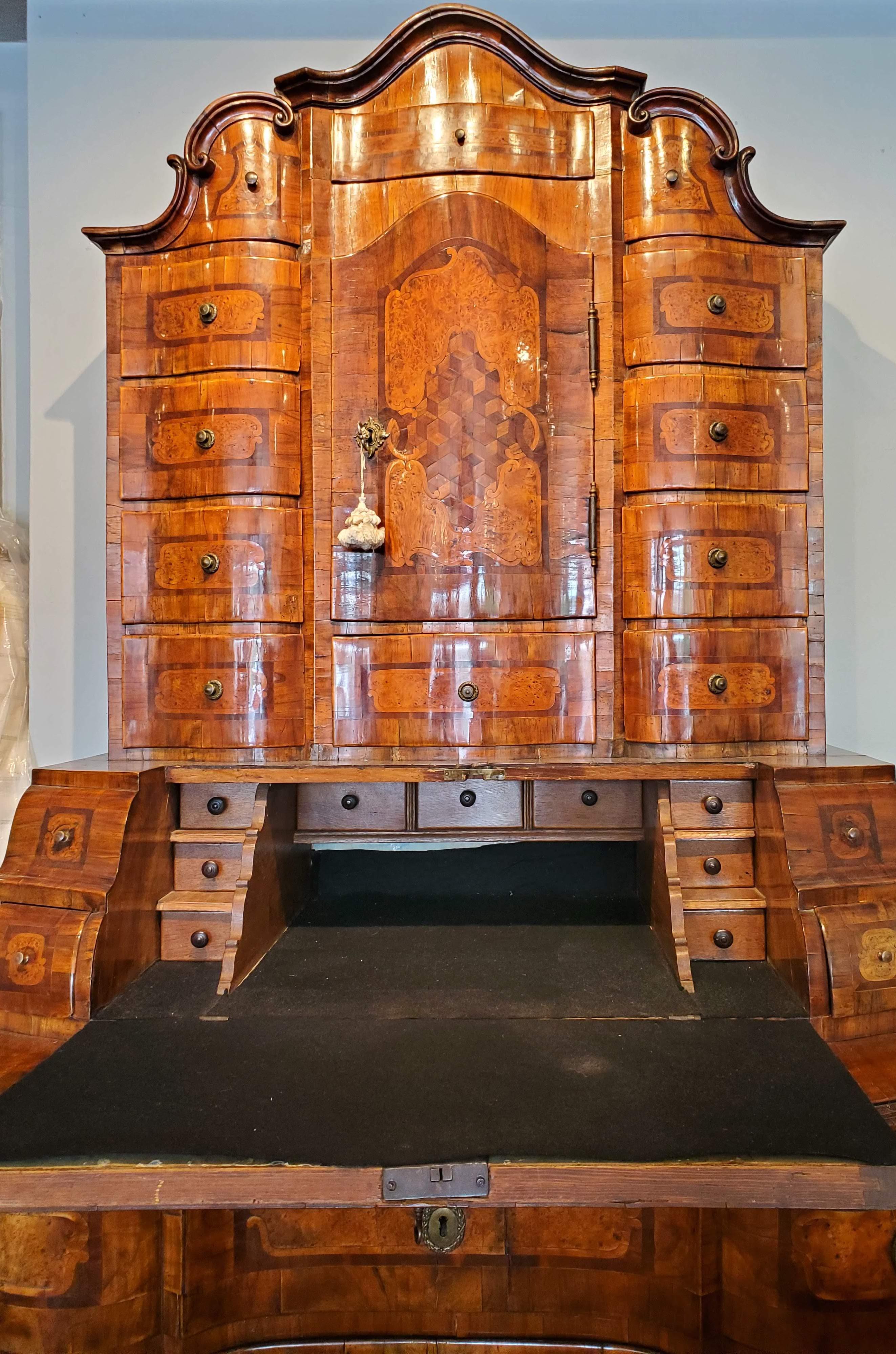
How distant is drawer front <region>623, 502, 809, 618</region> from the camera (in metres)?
2.10

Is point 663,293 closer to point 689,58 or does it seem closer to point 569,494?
point 569,494

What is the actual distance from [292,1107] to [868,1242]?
3.20 feet

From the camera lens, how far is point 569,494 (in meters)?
2.14

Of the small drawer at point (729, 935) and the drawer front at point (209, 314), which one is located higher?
the drawer front at point (209, 314)

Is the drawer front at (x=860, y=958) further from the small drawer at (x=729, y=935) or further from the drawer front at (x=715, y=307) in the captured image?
the drawer front at (x=715, y=307)

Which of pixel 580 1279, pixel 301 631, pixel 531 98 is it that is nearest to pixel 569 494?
pixel 301 631

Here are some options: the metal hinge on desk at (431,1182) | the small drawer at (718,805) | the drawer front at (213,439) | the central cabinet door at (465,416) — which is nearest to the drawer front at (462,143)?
the central cabinet door at (465,416)

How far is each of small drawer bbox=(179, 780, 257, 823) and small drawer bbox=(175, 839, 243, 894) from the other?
5cm

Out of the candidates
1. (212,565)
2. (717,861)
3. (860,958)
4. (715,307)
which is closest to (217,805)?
(212,565)

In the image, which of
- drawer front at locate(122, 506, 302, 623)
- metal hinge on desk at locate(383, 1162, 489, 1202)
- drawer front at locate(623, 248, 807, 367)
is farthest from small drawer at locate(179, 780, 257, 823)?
drawer front at locate(623, 248, 807, 367)

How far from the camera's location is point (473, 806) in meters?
2.30

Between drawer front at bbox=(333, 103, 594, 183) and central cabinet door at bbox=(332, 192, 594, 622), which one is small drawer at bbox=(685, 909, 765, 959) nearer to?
central cabinet door at bbox=(332, 192, 594, 622)

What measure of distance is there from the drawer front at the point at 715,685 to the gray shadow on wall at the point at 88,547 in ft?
6.27

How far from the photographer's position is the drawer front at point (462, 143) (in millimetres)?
2115
